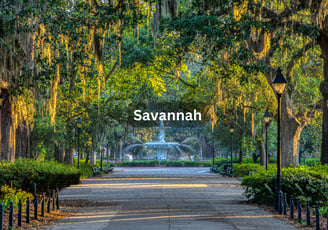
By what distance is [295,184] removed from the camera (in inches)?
611

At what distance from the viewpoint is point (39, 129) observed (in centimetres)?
3134

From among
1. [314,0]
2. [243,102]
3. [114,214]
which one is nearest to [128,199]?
[114,214]

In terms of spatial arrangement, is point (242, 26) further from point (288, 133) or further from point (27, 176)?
point (288, 133)

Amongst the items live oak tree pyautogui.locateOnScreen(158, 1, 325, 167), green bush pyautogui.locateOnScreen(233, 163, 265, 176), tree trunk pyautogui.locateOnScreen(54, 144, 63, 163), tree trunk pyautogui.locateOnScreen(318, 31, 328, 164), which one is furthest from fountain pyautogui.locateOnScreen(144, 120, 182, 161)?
tree trunk pyautogui.locateOnScreen(318, 31, 328, 164)

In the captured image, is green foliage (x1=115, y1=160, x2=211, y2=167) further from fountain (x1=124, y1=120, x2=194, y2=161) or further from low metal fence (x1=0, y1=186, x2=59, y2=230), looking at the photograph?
low metal fence (x1=0, y1=186, x2=59, y2=230)

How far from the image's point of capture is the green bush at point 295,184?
15189 millimetres

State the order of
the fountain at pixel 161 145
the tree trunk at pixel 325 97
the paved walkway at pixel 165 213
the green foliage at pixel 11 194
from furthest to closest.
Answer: the fountain at pixel 161 145 < the tree trunk at pixel 325 97 < the green foliage at pixel 11 194 < the paved walkway at pixel 165 213

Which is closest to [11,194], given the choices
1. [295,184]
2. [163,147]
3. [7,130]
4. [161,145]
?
[7,130]

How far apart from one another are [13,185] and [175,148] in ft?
206

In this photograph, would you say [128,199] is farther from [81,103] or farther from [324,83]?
[81,103]

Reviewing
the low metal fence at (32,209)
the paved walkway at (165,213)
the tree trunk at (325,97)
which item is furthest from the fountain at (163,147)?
the low metal fence at (32,209)

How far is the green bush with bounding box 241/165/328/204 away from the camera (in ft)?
49.8

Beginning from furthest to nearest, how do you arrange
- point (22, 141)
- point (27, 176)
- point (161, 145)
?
point (161, 145), point (22, 141), point (27, 176)

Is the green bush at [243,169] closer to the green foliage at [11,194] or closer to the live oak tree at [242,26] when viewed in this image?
the live oak tree at [242,26]
